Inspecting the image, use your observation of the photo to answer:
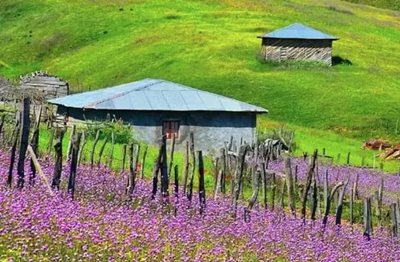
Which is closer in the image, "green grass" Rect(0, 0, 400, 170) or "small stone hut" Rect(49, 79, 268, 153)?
"small stone hut" Rect(49, 79, 268, 153)

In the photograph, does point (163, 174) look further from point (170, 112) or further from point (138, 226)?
point (170, 112)

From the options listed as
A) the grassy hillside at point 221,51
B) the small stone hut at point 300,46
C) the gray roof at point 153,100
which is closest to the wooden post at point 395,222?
the gray roof at point 153,100

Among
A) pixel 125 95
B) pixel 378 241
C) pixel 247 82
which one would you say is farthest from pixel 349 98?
pixel 378 241

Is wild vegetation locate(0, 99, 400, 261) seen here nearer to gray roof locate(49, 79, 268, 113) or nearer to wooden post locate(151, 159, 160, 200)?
wooden post locate(151, 159, 160, 200)

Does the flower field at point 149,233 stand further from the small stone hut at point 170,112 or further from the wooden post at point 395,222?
the small stone hut at point 170,112

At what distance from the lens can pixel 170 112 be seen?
39.1 metres

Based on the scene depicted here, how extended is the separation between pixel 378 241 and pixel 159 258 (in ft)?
23.6

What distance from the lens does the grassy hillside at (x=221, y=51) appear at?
5572cm

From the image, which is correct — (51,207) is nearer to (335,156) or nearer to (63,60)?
Result: (335,156)

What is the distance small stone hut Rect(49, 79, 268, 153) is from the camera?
3831 cm

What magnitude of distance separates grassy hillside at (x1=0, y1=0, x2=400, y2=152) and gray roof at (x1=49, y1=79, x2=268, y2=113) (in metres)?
13.5

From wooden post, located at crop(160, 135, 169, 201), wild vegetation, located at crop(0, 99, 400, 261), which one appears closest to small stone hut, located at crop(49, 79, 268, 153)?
wild vegetation, located at crop(0, 99, 400, 261)

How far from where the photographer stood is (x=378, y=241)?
16297 millimetres

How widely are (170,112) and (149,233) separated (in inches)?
1116
